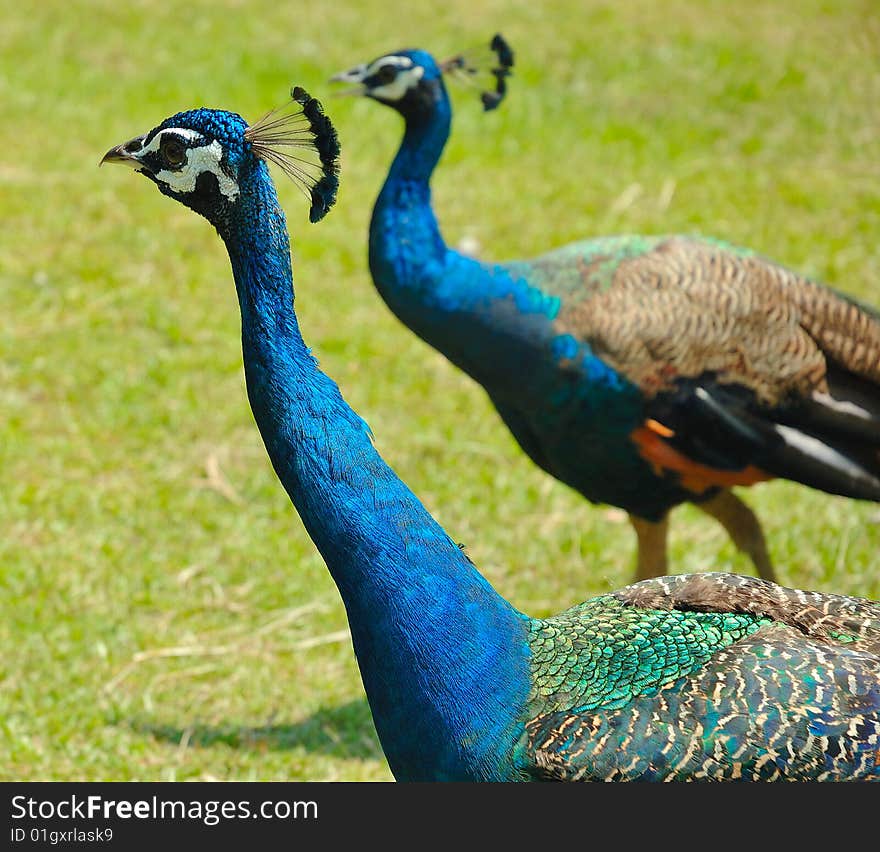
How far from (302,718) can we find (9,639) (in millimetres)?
789

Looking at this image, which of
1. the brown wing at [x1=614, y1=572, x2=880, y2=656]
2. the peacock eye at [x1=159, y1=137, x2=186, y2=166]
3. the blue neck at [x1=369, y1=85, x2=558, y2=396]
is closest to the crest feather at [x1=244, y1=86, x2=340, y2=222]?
the peacock eye at [x1=159, y1=137, x2=186, y2=166]

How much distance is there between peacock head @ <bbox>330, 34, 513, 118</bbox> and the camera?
143 inches

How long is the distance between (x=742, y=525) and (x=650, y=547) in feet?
0.89

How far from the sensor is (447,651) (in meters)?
2.11

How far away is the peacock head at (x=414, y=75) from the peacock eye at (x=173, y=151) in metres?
1.53

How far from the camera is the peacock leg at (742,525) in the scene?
3.71 m

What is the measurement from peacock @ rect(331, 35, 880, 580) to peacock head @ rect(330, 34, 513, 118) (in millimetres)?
143

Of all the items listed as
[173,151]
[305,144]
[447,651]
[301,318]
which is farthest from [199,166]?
[301,318]

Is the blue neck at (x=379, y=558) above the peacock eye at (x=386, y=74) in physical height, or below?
below

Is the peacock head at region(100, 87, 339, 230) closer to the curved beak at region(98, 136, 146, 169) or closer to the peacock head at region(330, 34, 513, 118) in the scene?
the curved beak at region(98, 136, 146, 169)

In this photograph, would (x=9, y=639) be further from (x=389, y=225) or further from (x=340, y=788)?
(x=340, y=788)

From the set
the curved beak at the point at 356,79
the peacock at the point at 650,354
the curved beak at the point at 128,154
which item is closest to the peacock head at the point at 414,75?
the curved beak at the point at 356,79

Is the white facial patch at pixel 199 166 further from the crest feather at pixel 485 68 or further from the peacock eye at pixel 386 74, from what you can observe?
the crest feather at pixel 485 68

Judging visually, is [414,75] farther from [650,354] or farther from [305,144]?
[305,144]
